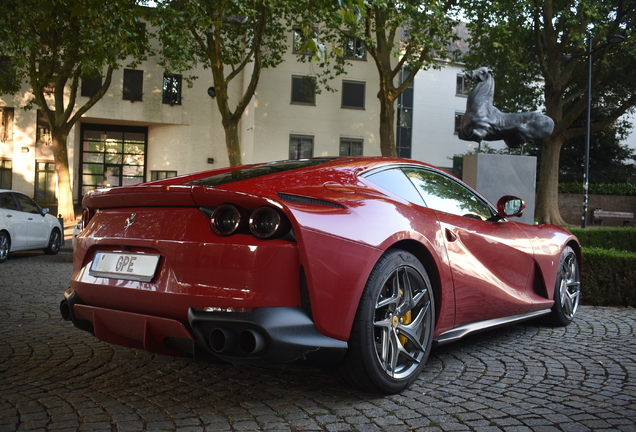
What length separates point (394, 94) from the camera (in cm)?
2309

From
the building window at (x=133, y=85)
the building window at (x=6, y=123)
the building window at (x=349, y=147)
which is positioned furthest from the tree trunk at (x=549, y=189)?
the building window at (x=6, y=123)

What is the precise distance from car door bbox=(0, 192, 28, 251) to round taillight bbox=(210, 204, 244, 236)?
34.6 feet

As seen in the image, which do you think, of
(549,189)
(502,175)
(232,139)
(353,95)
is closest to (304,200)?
(502,175)

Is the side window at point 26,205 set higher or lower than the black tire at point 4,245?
higher

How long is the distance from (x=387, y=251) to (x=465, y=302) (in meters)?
0.92

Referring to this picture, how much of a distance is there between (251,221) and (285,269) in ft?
0.92

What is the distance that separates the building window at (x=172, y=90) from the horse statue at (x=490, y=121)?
26160mm

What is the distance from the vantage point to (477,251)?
13.7ft

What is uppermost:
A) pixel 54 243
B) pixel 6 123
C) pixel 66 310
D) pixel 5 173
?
pixel 6 123

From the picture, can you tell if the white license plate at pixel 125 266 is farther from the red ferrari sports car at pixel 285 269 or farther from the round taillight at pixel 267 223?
the round taillight at pixel 267 223

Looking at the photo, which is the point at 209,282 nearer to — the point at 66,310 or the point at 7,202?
the point at 66,310

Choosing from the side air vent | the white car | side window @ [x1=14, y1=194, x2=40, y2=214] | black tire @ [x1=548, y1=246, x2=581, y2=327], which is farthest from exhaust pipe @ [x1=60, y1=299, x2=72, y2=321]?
side window @ [x1=14, y1=194, x2=40, y2=214]

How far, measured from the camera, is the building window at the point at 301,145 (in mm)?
31844

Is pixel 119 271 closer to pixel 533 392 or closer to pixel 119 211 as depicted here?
pixel 119 211
